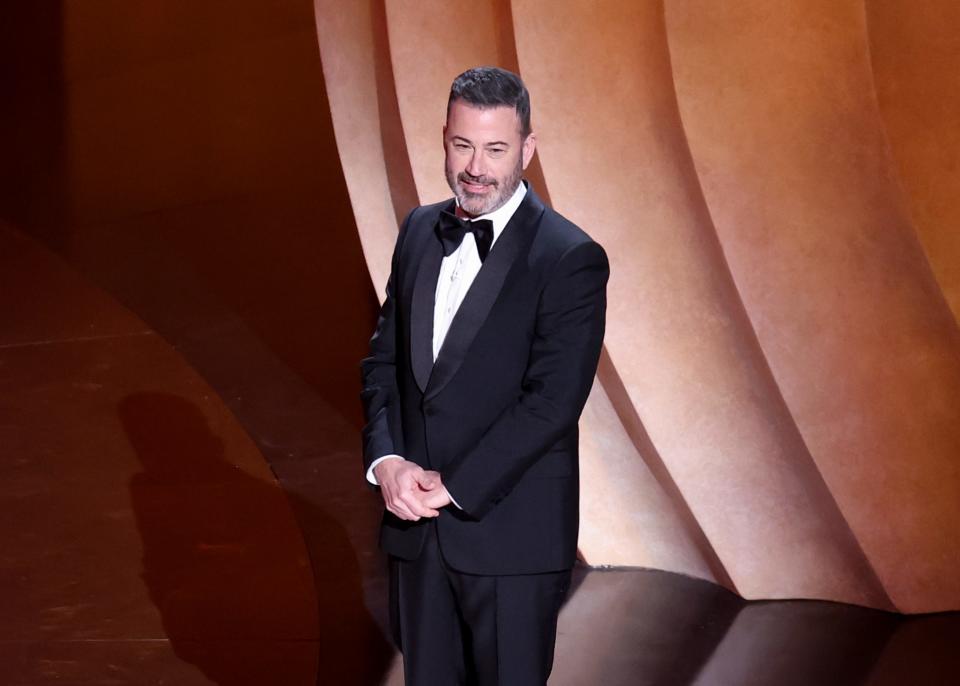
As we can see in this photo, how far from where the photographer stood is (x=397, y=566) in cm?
251

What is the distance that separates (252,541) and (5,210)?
632 cm

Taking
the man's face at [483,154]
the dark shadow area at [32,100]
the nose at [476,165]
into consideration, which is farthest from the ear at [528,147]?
the dark shadow area at [32,100]

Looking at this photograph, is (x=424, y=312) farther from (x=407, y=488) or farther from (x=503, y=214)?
(x=407, y=488)

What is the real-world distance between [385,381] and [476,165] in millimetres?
581

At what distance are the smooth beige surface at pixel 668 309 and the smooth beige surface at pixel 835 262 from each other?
0.27m

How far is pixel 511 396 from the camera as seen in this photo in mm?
2430

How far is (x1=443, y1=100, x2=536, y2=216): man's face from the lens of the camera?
2328mm

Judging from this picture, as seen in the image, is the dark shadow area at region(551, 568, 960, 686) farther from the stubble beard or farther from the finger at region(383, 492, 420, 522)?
the stubble beard

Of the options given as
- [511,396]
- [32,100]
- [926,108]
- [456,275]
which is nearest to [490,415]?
[511,396]

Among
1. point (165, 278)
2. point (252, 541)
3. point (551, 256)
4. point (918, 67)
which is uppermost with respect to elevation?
point (918, 67)

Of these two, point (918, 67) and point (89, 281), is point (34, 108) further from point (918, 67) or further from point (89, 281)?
point (918, 67)

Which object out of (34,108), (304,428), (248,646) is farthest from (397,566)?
(34,108)

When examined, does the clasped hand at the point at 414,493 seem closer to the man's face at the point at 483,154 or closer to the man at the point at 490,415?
the man at the point at 490,415

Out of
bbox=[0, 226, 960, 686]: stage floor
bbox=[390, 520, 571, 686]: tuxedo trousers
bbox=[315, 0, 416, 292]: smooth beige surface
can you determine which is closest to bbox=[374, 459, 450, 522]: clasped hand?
bbox=[390, 520, 571, 686]: tuxedo trousers
